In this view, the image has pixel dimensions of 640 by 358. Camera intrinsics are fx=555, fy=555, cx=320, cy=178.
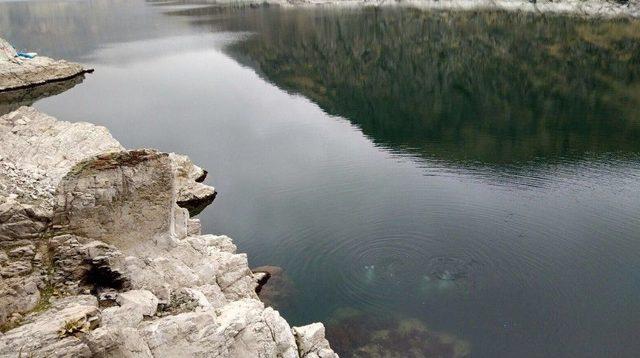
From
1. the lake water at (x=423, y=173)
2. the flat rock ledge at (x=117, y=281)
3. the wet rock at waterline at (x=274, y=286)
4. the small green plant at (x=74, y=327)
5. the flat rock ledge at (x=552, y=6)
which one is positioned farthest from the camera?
the flat rock ledge at (x=552, y=6)

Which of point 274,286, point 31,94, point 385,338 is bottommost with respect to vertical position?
point 385,338

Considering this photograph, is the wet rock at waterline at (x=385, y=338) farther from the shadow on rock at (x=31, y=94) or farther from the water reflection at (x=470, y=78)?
the shadow on rock at (x=31, y=94)

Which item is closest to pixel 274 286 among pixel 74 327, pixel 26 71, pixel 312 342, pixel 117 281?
pixel 312 342

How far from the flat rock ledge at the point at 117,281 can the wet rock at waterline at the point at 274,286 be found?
7.69 metres

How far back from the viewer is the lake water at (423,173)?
2898 centimetres

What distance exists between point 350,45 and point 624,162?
8227 centimetres

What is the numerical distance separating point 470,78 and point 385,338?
7329 centimetres

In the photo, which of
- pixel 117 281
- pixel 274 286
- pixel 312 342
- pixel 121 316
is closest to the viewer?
pixel 121 316

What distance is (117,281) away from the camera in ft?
57.4

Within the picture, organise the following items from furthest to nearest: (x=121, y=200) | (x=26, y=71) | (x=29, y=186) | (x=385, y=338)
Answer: (x=26, y=71) → (x=385, y=338) → (x=29, y=186) → (x=121, y=200)

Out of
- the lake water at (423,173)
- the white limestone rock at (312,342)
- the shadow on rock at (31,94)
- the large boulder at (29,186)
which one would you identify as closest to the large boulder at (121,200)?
the large boulder at (29,186)

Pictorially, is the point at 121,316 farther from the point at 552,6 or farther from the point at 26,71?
the point at 552,6

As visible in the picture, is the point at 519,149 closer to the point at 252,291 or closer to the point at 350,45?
the point at 252,291

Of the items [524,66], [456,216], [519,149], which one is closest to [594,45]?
[524,66]
